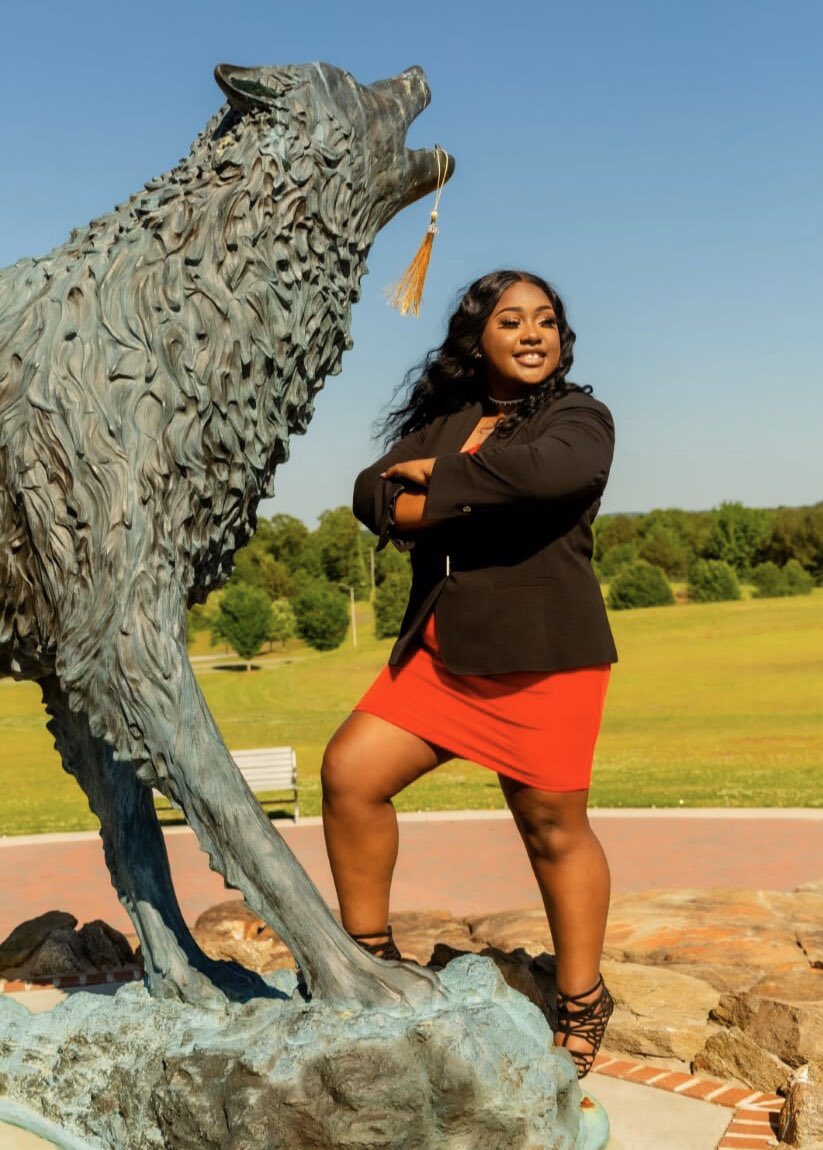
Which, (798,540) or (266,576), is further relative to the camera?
(798,540)

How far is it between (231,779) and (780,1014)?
202cm

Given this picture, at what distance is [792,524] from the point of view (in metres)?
44.9

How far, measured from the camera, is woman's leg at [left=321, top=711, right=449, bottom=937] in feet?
10.2

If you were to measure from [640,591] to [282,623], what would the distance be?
10.4m

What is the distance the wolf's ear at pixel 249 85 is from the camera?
273 cm

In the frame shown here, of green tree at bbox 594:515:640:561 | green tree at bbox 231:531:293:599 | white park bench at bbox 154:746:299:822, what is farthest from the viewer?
green tree at bbox 594:515:640:561

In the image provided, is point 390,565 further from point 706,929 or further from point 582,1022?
point 582,1022

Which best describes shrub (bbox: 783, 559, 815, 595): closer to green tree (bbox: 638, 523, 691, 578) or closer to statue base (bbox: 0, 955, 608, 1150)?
green tree (bbox: 638, 523, 691, 578)

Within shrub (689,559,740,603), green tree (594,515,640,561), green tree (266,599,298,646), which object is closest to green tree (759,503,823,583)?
green tree (594,515,640,561)

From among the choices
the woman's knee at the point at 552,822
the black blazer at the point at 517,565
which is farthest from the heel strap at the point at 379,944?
the black blazer at the point at 517,565

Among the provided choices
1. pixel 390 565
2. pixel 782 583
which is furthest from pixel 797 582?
pixel 390 565

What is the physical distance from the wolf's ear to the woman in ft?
2.52

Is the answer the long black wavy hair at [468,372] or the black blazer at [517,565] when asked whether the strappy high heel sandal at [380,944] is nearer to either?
the black blazer at [517,565]

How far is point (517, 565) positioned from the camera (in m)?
3.11
